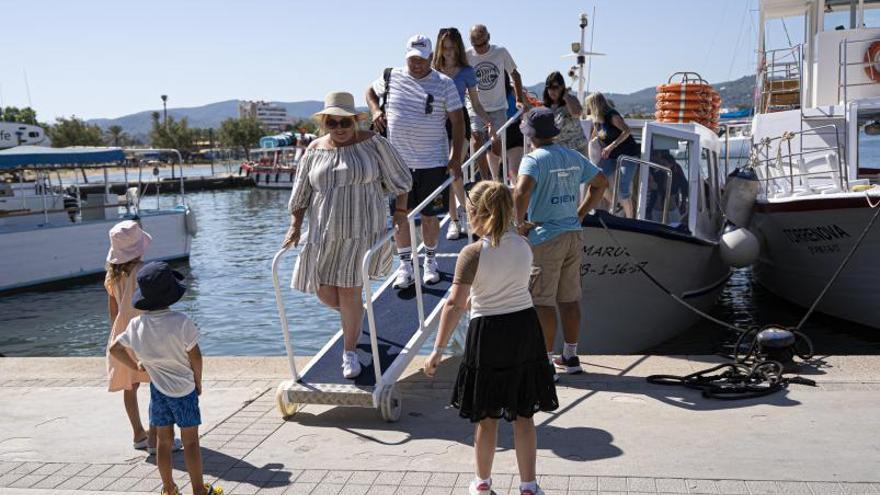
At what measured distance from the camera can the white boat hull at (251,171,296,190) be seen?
68.0 m

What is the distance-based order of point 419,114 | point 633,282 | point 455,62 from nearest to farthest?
point 419,114
point 455,62
point 633,282

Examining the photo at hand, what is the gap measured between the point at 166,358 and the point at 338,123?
2.10 meters

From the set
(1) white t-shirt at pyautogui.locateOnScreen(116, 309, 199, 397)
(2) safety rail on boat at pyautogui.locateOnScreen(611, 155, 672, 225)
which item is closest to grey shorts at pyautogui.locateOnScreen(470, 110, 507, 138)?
(2) safety rail on boat at pyautogui.locateOnScreen(611, 155, 672, 225)

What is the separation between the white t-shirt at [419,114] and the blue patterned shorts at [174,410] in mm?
3076

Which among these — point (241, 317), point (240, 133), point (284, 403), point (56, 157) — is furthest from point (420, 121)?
point (240, 133)

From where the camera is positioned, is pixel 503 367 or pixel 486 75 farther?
pixel 486 75

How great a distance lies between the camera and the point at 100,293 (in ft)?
72.1

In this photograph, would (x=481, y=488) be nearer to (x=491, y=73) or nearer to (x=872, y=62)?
(x=491, y=73)

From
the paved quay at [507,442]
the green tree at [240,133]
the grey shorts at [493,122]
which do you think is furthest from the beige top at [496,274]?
the green tree at [240,133]

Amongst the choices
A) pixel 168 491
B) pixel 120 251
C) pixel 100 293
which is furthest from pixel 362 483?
pixel 100 293

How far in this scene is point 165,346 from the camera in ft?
15.3

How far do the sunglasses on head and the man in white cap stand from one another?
3.65ft

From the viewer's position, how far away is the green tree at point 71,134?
9881cm

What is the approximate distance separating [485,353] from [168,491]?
1966 millimetres
